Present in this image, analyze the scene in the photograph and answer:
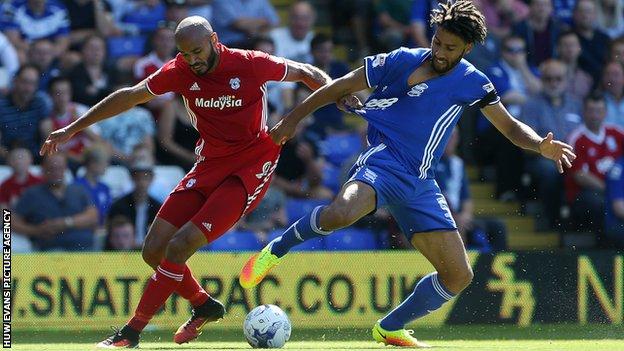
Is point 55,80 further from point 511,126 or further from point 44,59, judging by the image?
point 511,126

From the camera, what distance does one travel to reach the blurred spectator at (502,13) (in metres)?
16.4

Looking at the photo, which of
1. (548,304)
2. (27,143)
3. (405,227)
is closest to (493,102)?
(405,227)

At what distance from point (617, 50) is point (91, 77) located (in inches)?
252

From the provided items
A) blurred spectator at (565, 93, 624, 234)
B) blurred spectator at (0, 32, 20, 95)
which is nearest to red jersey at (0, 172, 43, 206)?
blurred spectator at (0, 32, 20, 95)

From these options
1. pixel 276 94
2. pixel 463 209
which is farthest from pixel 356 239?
pixel 276 94

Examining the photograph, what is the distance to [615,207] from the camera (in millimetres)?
15047

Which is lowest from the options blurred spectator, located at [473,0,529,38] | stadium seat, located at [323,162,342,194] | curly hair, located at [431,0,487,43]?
stadium seat, located at [323,162,342,194]

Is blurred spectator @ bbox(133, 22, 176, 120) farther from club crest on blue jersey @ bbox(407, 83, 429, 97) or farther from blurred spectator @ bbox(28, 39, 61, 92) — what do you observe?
club crest on blue jersey @ bbox(407, 83, 429, 97)

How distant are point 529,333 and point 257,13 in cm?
559

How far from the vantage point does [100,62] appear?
1485 centimetres

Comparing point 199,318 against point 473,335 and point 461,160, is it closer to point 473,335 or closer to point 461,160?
point 473,335

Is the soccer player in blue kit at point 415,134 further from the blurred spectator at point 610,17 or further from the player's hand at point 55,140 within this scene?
the blurred spectator at point 610,17

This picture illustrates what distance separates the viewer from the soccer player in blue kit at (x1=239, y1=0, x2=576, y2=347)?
365 inches

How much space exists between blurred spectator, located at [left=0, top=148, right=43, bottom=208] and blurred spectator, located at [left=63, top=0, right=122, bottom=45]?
194 cm
